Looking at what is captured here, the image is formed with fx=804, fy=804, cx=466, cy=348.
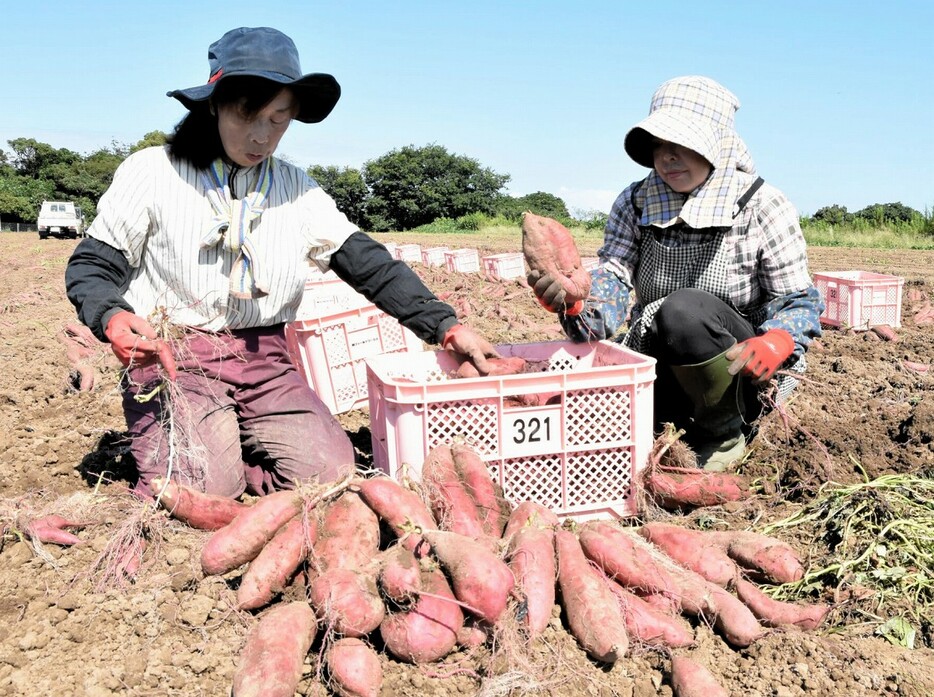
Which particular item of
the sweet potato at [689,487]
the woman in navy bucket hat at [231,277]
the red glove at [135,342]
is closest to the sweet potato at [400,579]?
the woman in navy bucket hat at [231,277]

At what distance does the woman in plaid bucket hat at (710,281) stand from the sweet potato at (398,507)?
1.03 meters

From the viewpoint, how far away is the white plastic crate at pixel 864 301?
612cm

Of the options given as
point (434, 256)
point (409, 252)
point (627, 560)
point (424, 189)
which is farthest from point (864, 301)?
point (424, 189)

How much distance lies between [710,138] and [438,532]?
5.64 ft

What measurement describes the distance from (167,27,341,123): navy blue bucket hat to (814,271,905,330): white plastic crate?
485 centimetres

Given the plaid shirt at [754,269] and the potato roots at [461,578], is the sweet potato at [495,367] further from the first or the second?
the potato roots at [461,578]

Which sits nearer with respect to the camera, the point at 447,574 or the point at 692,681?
the point at 692,681

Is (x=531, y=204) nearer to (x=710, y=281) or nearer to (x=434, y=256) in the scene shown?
(x=434, y=256)

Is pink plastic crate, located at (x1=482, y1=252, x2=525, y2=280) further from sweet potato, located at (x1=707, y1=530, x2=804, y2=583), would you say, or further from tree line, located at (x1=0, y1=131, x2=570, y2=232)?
tree line, located at (x1=0, y1=131, x2=570, y2=232)

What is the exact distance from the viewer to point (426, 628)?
5.84ft

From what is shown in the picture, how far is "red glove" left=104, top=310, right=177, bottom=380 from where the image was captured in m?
2.21

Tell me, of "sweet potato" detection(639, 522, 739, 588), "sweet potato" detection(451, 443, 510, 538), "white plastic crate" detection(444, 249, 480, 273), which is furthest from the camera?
"white plastic crate" detection(444, 249, 480, 273)

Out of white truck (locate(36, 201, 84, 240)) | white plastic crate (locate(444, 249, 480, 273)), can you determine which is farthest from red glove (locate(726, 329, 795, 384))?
white truck (locate(36, 201, 84, 240))

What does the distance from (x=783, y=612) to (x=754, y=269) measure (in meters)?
1.39
